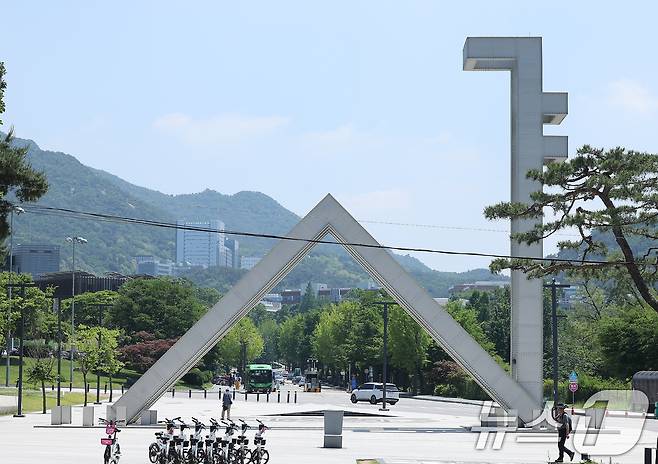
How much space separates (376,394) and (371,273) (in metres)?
34.0

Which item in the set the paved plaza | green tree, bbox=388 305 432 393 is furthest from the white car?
the paved plaza

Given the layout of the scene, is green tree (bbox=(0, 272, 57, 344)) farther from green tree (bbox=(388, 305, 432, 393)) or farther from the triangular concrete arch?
green tree (bbox=(388, 305, 432, 393))

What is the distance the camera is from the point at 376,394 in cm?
7700

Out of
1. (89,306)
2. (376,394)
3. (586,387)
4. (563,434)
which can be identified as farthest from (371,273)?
(89,306)

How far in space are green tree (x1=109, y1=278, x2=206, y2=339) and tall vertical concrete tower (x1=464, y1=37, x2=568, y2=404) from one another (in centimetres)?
7622

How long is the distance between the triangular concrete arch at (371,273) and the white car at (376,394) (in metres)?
32.2

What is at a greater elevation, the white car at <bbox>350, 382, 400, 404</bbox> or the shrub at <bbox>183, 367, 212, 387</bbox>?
the white car at <bbox>350, 382, 400, 404</bbox>

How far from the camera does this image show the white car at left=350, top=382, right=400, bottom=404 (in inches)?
2970

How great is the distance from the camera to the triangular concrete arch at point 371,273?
4247cm

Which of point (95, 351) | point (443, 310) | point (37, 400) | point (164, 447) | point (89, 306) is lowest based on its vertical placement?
point (37, 400)

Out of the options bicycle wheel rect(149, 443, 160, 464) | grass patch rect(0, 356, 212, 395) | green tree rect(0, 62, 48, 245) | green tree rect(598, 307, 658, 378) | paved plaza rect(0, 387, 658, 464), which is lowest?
grass patch rect(0, 356, 212, 395)

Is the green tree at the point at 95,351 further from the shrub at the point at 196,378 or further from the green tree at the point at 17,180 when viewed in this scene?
the shrub at the point at 196,378

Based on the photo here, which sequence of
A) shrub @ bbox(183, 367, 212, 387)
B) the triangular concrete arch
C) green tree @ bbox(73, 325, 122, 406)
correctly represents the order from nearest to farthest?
the triangular concrete arch, green tree @ bbox(73, 325, 122, 406), shrub @ bbox(183, 367, 212, 387)

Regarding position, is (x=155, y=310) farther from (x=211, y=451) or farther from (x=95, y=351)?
(x=211, y=451)
